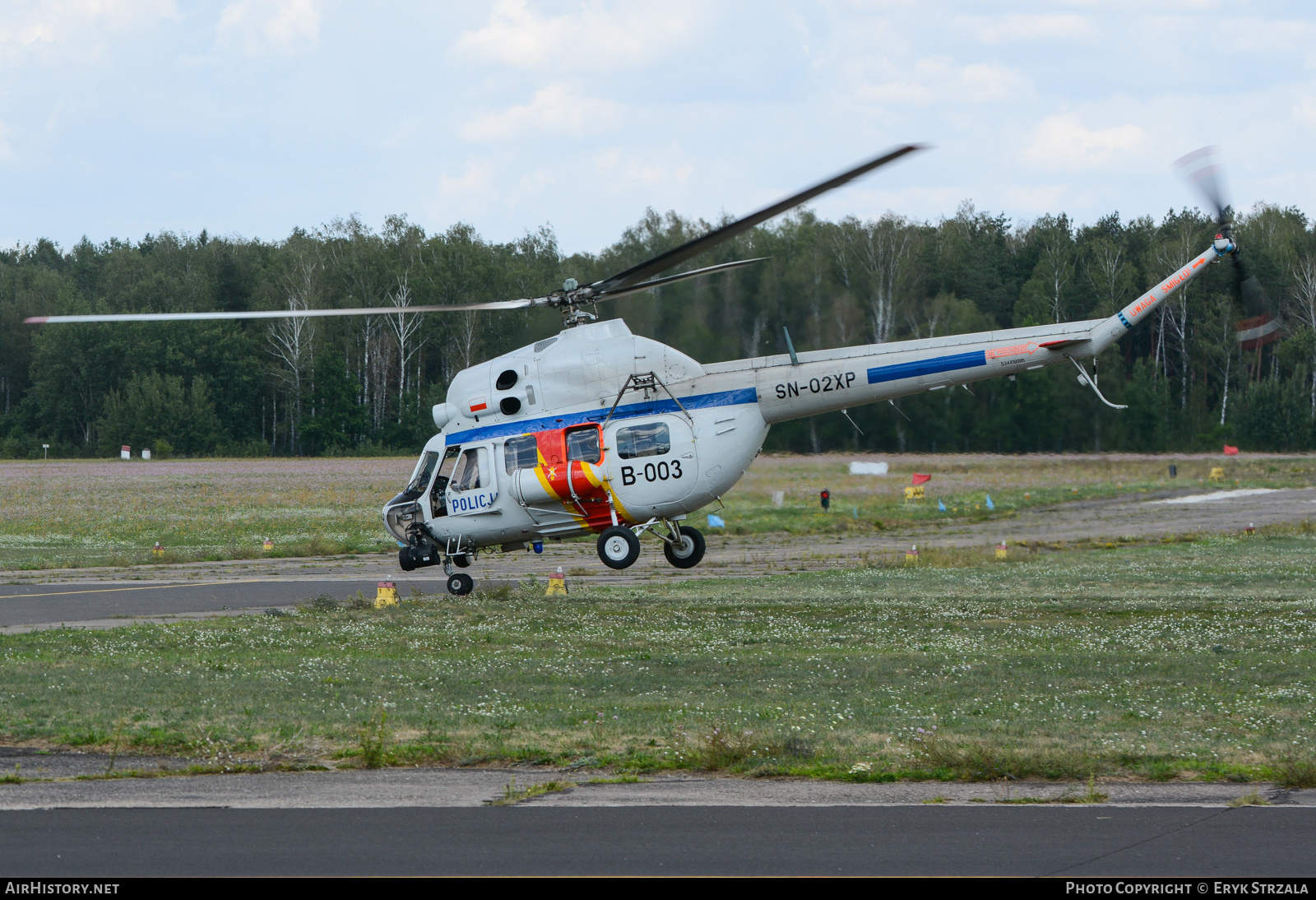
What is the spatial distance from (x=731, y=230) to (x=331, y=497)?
49.1 metres

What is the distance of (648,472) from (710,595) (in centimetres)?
589

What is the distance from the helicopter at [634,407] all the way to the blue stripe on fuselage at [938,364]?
0.7 inches

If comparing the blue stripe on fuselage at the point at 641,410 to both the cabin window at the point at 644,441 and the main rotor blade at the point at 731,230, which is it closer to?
the cabin window at the point at 644,441

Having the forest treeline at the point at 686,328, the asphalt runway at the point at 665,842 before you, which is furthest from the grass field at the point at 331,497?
the asphalt runway at the point at 665,842

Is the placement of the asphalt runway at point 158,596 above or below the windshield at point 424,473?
below

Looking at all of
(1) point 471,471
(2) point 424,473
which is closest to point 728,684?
(1) point 471,471

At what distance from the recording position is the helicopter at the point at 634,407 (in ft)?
68.6

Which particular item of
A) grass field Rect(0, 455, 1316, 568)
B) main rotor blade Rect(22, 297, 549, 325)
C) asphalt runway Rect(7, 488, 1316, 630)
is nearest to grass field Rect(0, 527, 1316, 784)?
asphalt runway Rect(7, 488, 1316, 630)

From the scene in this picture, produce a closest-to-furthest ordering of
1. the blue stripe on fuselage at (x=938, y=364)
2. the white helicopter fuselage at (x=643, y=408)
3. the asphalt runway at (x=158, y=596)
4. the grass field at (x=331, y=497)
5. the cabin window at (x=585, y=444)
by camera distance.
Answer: the blue stripe on fuselage at (x=938, y=364) → the white helicopter fuselage at (x=643, y=408) → the cabin window at (x=585, y=444) → the asphalt runway at (x=158, y=596) → the grass field at (x=331, y=497)

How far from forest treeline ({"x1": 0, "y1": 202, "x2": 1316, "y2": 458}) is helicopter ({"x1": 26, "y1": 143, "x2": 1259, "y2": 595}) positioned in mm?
5084

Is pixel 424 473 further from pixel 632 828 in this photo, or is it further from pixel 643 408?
pixel 632 828

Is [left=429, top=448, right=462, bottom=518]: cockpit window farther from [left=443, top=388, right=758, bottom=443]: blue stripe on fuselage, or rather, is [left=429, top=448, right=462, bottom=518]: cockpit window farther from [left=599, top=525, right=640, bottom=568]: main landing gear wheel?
[left=599, top=525, right=640, bottom=568]: main landing gear wheel

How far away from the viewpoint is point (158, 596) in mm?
27172

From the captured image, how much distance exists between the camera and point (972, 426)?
3716 centimetres
